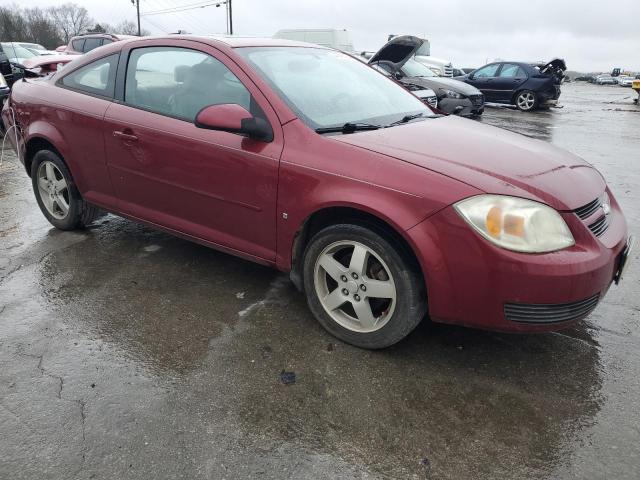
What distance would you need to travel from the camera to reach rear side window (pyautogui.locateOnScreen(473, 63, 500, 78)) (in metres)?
16.9

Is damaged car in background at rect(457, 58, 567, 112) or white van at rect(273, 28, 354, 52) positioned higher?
white van at rect(273, 28, 354, 52)

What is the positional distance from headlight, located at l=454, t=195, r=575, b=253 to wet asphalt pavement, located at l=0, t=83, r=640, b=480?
72 centimetres

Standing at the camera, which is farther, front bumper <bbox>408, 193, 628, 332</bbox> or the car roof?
the car roof

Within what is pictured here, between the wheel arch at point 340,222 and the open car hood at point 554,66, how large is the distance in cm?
1542

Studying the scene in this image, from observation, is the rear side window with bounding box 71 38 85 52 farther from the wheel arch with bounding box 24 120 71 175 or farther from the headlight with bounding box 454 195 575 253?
the headlight with bounding box 454 195 575 253

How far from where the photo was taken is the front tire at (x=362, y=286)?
8.18 ft

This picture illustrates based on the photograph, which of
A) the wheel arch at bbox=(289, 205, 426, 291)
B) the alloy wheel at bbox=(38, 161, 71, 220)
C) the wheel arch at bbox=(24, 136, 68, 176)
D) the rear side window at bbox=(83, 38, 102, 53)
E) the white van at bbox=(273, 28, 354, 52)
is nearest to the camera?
the wheel arch at bbox=(289, 205, 426, 291)

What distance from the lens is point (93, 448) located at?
6.72 ft

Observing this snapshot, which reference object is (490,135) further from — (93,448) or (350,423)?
(93,448)

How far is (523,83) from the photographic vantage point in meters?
16.2

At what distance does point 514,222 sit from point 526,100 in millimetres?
15806


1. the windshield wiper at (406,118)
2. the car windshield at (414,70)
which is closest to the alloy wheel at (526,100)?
the car windshield at (414,70)

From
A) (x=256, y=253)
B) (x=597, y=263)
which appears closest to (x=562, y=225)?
(x=597, y=263)

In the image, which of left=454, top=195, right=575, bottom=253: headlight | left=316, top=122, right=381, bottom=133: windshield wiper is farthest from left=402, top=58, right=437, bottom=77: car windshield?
left=454, top=195, right=575, bottom=253: headlight
